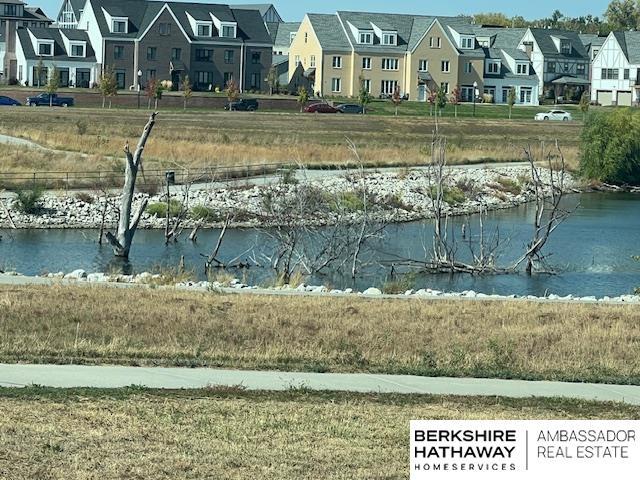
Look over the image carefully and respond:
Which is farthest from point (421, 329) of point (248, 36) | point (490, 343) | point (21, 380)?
point (248, 36)

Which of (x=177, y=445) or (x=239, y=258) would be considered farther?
(x=239, y=258)

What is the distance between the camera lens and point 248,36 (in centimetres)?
11344

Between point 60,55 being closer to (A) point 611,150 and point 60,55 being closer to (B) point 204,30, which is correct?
(B) point 204,30

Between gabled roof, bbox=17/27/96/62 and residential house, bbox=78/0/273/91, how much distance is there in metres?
0.97

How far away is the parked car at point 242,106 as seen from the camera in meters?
98.6

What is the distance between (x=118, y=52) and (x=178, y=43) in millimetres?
5089

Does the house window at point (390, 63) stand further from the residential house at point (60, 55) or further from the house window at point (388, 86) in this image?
the residential house at point (60, 55)

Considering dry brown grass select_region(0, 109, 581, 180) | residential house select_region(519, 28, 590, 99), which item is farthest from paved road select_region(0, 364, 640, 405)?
residential house select_region(519, 28, 590, 99)

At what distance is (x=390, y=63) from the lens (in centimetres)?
11656

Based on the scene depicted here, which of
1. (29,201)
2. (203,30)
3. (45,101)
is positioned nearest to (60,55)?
(203,30)

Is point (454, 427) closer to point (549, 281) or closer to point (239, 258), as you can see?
point (549, 281)

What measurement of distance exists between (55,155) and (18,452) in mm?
48241

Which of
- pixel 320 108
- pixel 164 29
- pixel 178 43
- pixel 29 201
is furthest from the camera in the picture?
pixel 178 43

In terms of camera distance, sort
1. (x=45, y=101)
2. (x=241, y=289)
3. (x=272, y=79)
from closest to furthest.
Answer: (x=241, y=289) < (x=45, y=101) < (x=272, y=79)
